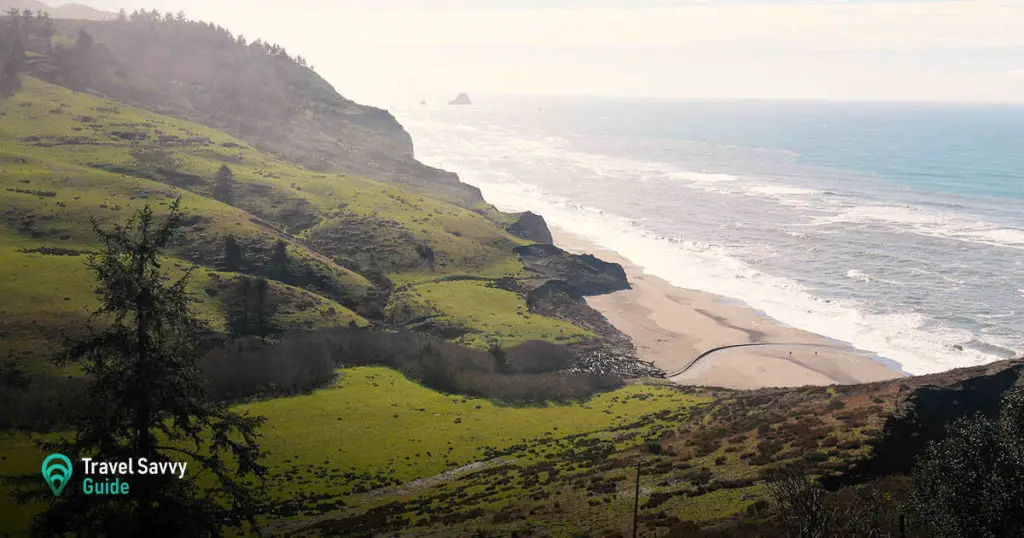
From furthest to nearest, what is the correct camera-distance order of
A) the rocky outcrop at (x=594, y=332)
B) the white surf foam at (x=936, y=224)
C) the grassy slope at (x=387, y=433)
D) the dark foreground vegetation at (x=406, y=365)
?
the white surf foam at (x=936, y=224) < the rocky outcrop at (x=594, y=332) < the dark foreground vegetation at (x=406, y=365) < the grassy slope at (x=387, y=433)

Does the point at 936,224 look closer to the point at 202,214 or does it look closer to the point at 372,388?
the point at 372,388

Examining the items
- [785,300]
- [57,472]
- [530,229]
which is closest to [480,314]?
[530,229]

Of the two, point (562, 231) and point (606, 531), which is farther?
point (562, 231)

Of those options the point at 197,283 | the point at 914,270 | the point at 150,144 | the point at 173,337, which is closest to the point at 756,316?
the point at 914,270

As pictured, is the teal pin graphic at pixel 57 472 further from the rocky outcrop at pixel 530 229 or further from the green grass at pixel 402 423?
the rocky outcrop at pixel 530 229

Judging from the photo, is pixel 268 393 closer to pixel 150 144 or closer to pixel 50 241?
pixel 50 241

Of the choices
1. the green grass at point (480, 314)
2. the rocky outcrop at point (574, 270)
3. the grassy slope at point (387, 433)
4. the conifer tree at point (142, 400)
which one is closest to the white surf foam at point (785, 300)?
the rocky outcrop at point (574, 270)
